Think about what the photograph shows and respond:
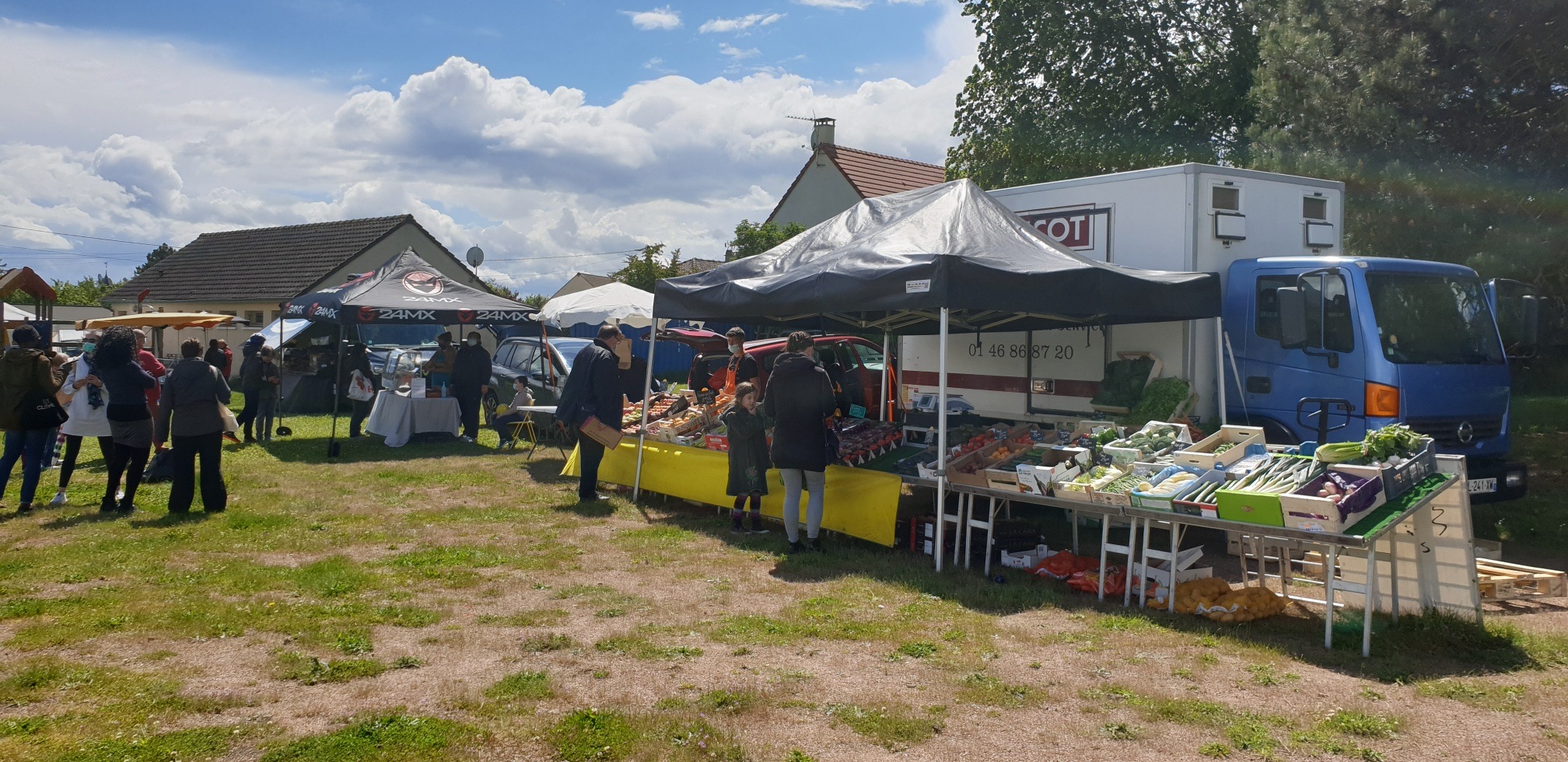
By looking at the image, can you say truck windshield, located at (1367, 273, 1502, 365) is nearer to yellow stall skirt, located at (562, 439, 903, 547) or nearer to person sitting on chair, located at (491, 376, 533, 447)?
yellow stall skirt, located at (562, 439, 903, 547)

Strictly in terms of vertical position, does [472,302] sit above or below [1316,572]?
above

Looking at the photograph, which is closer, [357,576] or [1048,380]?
[357,576]

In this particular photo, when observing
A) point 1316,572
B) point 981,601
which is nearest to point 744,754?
point 981,601

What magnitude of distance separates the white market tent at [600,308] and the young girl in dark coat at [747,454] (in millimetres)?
9518

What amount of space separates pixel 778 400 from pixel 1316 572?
4.09m

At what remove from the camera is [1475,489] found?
8.19m

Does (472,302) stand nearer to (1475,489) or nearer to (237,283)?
(1475,489)

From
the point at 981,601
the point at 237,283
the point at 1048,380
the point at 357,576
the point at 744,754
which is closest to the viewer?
the point at 744,754

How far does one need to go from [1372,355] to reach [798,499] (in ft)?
14.3

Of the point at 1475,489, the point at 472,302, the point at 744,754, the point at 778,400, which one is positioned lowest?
the point at 744,754

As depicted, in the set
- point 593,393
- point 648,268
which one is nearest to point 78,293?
point 648,268

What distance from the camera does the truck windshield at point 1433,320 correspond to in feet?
26.5

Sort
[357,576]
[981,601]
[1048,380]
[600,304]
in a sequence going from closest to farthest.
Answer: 1. [981,601]
2. [357,576]
3. [1048,380]
4. [600,304]

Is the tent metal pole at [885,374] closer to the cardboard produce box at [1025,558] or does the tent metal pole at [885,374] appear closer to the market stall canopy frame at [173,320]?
the cardboard produce box at [1025,558]
